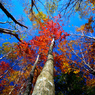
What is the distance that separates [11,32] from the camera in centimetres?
362

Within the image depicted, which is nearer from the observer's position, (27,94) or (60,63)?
(27,94)

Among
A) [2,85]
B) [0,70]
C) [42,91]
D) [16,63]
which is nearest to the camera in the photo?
[42,91]

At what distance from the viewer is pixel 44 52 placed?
10.4 metres

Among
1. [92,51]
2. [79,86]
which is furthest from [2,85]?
[92,51]

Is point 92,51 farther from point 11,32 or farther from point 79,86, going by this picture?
point 11,32

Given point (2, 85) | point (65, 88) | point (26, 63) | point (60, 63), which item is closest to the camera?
point (65, 88)

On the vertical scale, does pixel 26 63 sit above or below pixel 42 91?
below

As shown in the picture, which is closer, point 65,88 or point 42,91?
point 42,91

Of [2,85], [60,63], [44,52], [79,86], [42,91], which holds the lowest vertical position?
[2,85]

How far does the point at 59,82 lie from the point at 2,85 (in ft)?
53.0

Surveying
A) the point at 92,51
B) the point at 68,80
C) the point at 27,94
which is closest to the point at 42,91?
the point at 27,94

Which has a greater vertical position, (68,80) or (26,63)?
(26,63)

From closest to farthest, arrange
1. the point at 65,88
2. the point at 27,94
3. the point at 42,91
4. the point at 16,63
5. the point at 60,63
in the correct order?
1. the point at 42,91
2. the point at 27,94
3. the point at 65,88
4. the point at 60,63
5. the point at 16,63

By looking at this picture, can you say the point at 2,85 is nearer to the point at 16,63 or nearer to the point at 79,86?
the point at 16,63
